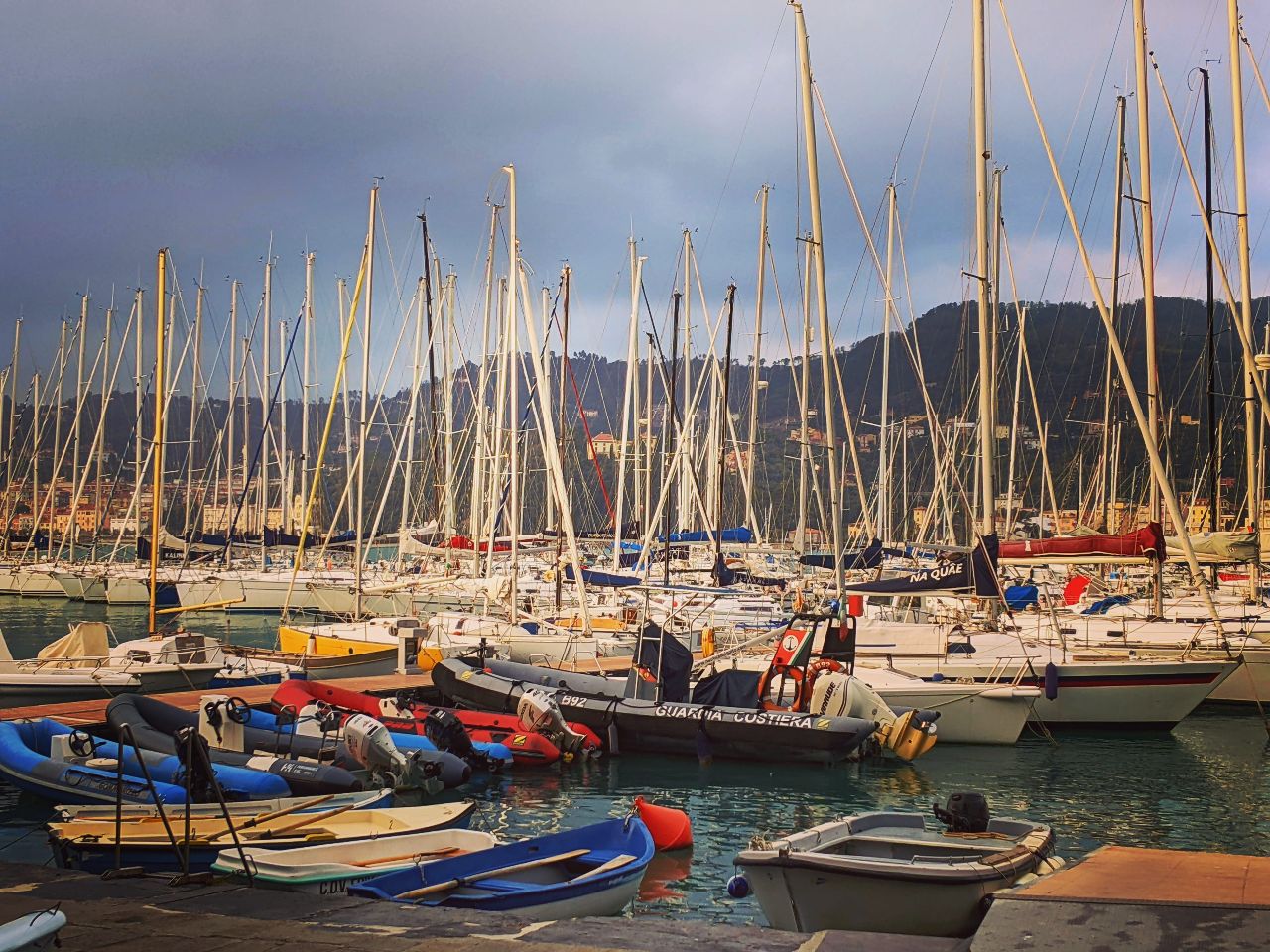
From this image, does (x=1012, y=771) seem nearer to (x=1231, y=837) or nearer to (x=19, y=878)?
(x=1231, y=837)

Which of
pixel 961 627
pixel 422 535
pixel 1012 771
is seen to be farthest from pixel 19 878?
pixel 422 535

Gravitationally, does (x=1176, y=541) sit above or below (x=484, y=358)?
below

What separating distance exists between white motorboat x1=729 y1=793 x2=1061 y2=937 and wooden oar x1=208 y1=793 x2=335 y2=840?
18.1ft

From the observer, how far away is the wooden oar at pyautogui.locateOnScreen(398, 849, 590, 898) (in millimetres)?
10227

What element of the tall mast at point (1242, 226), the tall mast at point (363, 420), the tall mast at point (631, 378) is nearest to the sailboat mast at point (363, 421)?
the tall mast at point (363, 420)

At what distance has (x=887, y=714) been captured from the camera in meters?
21.9

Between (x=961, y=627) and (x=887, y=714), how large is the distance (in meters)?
6.42

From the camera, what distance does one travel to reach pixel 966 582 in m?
24.6

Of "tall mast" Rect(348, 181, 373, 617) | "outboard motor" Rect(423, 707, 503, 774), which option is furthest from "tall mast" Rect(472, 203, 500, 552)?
"outboard motor" Rect(423, 707, 503, 774)

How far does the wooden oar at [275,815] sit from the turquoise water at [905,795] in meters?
3.32

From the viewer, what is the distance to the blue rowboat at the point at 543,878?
1003 cm

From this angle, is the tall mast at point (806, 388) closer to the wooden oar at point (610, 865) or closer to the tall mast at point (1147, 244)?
the tall mast at point (1147, 244)

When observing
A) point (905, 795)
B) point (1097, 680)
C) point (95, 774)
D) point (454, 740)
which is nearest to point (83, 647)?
point (454, 740)

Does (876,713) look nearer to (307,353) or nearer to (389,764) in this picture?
(389,764)
